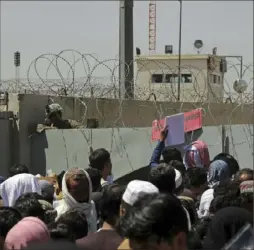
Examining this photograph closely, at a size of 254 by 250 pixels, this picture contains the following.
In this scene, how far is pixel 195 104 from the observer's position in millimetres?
10344

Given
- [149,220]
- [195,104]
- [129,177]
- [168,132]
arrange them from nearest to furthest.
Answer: [149,220] → [168,132] → [129,177] → [195,104]

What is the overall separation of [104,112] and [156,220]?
7817 mm

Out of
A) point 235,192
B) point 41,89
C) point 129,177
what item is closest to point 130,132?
point 129,177

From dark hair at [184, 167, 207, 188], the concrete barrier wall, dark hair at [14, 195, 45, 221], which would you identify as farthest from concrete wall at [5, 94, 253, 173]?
dark hair at [14, 195, 45, 221]

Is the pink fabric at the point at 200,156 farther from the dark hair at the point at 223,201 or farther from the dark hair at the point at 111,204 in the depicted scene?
the dark hair at the point at 111,204

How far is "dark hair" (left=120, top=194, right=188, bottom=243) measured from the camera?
7.80ft

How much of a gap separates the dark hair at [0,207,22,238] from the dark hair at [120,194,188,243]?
1083 mm

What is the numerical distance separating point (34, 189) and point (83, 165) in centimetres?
388

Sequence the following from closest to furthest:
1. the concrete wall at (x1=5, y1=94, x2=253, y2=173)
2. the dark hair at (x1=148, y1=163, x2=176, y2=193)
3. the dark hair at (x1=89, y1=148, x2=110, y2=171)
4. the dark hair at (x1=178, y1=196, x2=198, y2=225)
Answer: the dark hair at (x1=178, y1=196, x2=198, y2=225)
the dark hair at (x1=148, y1=163, x2=176, y2=193)
the dark hair at (x1=89, y1=148, x2=110, y2=171)
the concrete wall at (x1=5, y1=94, x2=253, y2=173)

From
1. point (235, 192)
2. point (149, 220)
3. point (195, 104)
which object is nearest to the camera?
point (149, 220)

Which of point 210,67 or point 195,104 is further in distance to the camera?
point 210,67

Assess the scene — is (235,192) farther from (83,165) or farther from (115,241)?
(83,165)

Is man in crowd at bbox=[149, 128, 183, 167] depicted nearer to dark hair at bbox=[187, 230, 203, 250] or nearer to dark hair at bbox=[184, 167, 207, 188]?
dark hair at bbox=[184, 167, 207, 188]

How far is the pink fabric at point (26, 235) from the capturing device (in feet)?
9.48
